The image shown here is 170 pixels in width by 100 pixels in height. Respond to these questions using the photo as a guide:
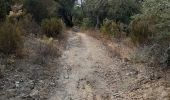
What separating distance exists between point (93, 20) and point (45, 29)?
15.4m

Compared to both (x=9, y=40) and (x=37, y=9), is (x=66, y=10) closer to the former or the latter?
(x=37, y=9)

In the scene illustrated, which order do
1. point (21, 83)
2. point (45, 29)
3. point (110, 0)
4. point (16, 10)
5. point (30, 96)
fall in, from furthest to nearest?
point (110, 0)
point (45, 29)
point (16, 10)
point (21, 83)
point (30, 96)

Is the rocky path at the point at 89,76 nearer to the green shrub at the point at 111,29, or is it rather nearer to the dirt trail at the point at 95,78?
the dirt trail at the point at 95,78

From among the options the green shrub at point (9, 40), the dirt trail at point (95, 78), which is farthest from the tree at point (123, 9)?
the green shrub at point (9, 40)

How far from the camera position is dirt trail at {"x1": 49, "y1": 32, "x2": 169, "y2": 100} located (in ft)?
32.0

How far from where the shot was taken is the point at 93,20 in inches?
1374

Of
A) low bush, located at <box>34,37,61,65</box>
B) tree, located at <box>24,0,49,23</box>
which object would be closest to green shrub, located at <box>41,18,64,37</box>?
tree, located at <box>24,0,49,23</box>

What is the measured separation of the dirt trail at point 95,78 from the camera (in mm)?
9766

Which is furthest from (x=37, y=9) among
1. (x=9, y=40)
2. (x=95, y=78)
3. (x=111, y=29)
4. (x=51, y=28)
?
(x=95, y=78)

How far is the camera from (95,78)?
11.5m

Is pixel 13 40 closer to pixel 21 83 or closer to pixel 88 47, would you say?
pixel 21 83

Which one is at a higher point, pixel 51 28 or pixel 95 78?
pixel 51 28

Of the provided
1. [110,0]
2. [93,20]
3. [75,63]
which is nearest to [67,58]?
[75,63]

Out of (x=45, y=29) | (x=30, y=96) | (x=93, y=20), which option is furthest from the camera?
(x=93, y=20)
